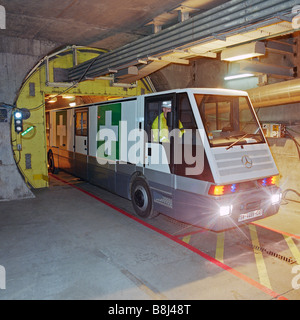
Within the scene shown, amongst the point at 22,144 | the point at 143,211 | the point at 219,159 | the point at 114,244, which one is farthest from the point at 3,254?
the point at 22,144

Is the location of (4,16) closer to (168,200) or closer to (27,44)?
(27,44)

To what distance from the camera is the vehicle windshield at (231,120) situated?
19.6 ft

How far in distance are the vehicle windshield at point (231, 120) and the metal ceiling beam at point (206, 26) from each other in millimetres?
1214

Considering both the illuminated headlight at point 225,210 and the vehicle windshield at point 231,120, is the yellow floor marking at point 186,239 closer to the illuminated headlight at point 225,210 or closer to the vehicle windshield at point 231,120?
the illuminated headlight at point 225,210

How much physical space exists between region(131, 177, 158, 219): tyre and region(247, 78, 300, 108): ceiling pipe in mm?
3944

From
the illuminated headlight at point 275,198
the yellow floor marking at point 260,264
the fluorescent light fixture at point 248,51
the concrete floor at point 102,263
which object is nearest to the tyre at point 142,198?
the concrete floor at point 102,263

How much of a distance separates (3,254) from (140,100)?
14.3 ft

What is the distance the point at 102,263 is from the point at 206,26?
15.1 feet

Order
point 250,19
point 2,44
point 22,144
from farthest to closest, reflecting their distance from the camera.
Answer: point 22,144 → point 2,44 → point 250,19

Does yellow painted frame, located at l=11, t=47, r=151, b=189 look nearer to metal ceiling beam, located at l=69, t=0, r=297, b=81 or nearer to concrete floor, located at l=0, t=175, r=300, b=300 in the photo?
concrete floor, located at l=0, t=175, r=300, b=300

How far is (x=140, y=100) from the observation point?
24.0 ft

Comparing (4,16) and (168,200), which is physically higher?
(4,16)
